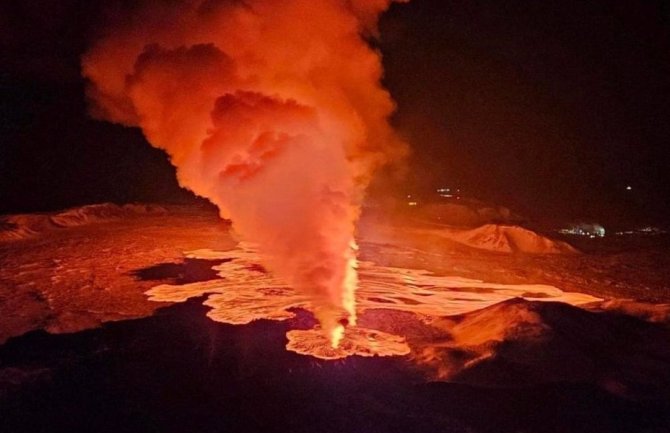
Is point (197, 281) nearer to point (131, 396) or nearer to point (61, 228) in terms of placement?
point (131, 396)

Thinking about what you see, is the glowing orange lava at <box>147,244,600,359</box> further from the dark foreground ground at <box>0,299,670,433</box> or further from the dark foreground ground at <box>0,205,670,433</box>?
the dark foreground ground at <box>0,299,670,433</box>

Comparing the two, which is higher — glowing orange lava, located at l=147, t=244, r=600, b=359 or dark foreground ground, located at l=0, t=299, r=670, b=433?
glowing orange lava, located at l=147, t=244, r=600, b=359

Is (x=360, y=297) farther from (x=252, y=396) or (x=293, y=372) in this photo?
(x=252, y=396)

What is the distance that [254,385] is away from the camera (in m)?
6.92

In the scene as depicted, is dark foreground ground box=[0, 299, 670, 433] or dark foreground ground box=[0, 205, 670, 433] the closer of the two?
dark foreground ground box=[0, 299, 670, 433]

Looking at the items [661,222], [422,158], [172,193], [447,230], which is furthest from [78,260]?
[661,222]

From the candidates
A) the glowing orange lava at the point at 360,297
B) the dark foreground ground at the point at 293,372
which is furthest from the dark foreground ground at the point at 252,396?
the glowing orange lava at the point at 360,297

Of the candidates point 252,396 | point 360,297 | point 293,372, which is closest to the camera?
point 252,396

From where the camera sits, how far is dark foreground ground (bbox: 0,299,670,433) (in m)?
5.94

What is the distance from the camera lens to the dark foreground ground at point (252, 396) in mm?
5938

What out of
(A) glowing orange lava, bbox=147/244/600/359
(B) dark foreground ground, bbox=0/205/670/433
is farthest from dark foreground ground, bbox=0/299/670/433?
(A) glowing orange lava, bbox=147/244/600/359

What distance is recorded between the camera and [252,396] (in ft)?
21.7

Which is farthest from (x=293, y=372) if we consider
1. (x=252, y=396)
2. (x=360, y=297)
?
(x=360, y=297)

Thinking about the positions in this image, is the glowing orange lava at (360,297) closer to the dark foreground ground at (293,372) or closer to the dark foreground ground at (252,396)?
the dark foreground ground at (293,372)
